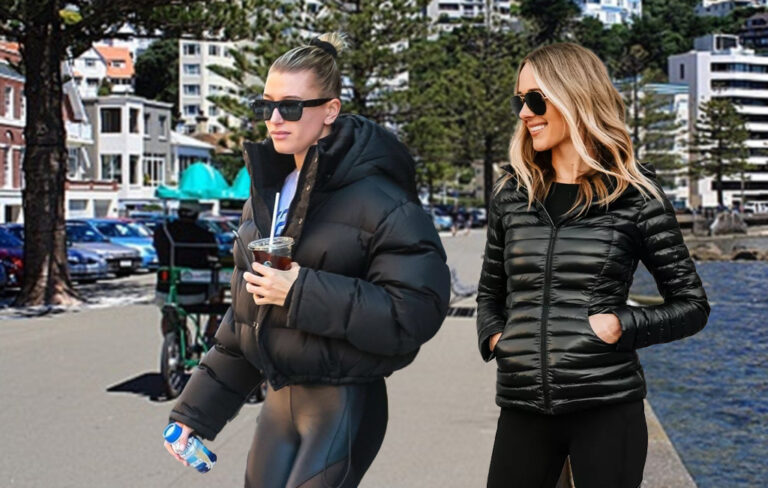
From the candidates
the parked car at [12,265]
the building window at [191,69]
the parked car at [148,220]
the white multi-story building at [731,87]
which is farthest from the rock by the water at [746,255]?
the building window at [191,69]

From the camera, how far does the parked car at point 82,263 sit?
90.4ft

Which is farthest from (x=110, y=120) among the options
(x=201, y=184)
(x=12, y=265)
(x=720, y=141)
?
(x=720, y=141)

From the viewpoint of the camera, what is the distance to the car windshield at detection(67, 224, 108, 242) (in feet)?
104

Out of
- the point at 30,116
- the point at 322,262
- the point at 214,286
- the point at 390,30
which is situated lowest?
the point at 214,286

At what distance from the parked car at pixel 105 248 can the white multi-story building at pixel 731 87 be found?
331 feet

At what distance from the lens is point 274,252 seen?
10.4 ft

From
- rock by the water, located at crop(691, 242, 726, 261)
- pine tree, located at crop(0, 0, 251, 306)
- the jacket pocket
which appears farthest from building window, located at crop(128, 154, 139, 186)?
the jacket pocket

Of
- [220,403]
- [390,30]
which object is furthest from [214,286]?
[390,30]

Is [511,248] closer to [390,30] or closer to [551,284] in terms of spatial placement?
[551,284]

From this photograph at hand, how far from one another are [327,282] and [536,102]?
32.5 inches

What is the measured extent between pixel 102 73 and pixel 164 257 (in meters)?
117

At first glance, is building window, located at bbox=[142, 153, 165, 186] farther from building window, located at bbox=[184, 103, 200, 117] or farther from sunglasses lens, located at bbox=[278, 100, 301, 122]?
sunglasses lens, located at bbox=[278, 100, 301, 122]

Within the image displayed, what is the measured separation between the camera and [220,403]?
3.63 meters

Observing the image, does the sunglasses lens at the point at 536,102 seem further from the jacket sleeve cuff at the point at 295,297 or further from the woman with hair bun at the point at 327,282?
the jacket sleeve cuff at the point at 295,297
